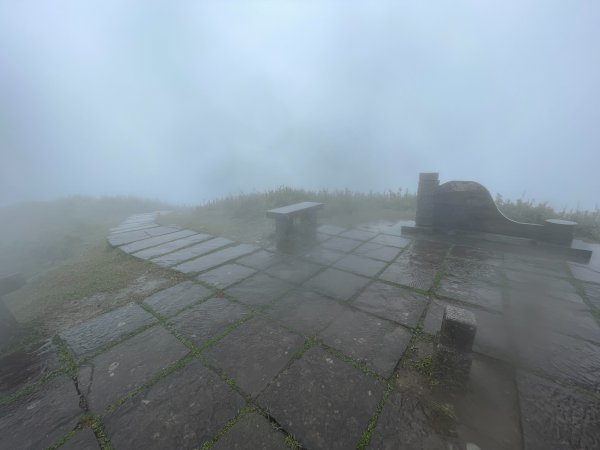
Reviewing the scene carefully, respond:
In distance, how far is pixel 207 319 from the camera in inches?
100

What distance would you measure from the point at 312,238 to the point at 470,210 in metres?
3.15

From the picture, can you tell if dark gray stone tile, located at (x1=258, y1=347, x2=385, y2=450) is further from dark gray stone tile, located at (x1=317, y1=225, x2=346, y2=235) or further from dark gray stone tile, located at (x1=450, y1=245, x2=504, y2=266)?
dark gray stone tile, located at (x1=317, y1=225, x2=346, y2=235)

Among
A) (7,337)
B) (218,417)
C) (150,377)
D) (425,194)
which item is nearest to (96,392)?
(150,377)

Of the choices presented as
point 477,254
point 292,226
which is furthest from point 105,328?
point 477,254

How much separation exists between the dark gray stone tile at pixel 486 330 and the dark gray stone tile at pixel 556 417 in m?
0.28

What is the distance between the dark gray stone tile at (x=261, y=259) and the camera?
12.7 ft

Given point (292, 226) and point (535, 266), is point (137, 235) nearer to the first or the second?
point (292, 226)

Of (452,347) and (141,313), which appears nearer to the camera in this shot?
(452,347)

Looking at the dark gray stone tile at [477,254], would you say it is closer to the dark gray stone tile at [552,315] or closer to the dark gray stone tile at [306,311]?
the dark gray stone tile at [552,315]

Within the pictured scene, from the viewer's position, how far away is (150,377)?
187 centimetres

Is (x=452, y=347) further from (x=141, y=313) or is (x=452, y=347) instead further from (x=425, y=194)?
(x=425, y=194)

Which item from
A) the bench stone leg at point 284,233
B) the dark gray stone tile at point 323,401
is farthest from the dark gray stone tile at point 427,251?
the dark gray stone tile at point 323,401

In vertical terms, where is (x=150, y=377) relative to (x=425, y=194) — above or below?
below

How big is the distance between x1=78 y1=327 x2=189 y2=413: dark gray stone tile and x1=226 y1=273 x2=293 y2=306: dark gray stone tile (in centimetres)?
84
